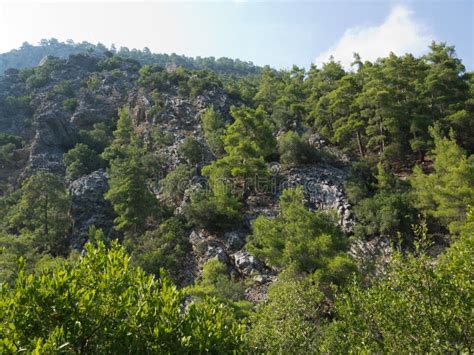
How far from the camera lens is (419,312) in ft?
24.4

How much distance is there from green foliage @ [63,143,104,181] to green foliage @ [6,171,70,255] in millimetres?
5659

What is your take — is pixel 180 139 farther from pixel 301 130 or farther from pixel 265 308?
pixel 265 308

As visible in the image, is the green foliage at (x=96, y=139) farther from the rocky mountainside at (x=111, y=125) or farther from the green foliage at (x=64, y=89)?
the green foliage at (x=64, y=89)

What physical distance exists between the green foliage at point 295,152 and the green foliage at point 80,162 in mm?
21636

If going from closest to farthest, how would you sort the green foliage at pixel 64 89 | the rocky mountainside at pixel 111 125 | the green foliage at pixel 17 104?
1. the rocky mountainside at pixel 111 125
2. the green foliage at pixel 17 104
3. the green foliage at pixel 64 89

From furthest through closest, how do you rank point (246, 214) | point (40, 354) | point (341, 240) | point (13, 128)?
point (13, 128) < point (246, 214) < point (341, 240) < point (40, 354)

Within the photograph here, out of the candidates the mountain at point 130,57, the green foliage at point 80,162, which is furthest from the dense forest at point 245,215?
the mountain at point 130,57

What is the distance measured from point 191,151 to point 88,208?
1145 cm

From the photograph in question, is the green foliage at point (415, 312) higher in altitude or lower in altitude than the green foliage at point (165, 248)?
higher

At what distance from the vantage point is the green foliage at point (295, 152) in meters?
33.1

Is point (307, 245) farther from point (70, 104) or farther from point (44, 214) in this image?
point (70, 104)

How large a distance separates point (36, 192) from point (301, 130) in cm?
2750

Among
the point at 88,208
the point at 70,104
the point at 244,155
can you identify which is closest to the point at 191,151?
the point at 244,155

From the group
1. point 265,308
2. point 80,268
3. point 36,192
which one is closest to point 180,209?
point 36,192
